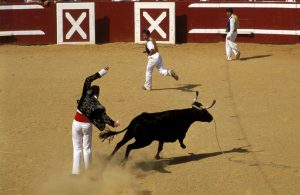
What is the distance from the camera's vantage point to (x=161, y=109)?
13109 millimetres

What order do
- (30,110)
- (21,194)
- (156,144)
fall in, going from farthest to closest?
(30,110) → (156,144) → (21,194)

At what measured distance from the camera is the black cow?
368 inches

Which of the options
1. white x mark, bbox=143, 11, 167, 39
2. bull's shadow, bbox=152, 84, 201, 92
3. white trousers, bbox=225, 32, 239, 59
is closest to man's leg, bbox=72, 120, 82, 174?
bull's shadow, bbox=152, 84, 201, 92

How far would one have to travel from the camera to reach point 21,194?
854cm

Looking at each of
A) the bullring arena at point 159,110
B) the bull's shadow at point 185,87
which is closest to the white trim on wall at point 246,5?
the bullring arena at point 159,110

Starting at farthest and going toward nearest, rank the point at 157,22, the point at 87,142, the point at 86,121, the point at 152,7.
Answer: the point at 157,22, the point at 152,7, the point at 87,142, the point at 86,121

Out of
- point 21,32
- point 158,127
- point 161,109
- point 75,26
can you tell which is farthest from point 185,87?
point 21,32

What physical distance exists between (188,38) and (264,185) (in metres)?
12.7

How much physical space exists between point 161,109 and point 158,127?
3631mm

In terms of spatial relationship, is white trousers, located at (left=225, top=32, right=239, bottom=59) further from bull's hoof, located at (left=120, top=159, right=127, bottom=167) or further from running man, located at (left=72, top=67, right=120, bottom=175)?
running man, located at (left=72, top=67, right=120, bottom=175)

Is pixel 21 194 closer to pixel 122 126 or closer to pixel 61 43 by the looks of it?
pixel 122 126

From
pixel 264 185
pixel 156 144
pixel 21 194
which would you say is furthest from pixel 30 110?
pixel 264 185

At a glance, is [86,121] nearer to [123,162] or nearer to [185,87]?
[123,162]

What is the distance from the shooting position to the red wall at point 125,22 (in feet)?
66.8
